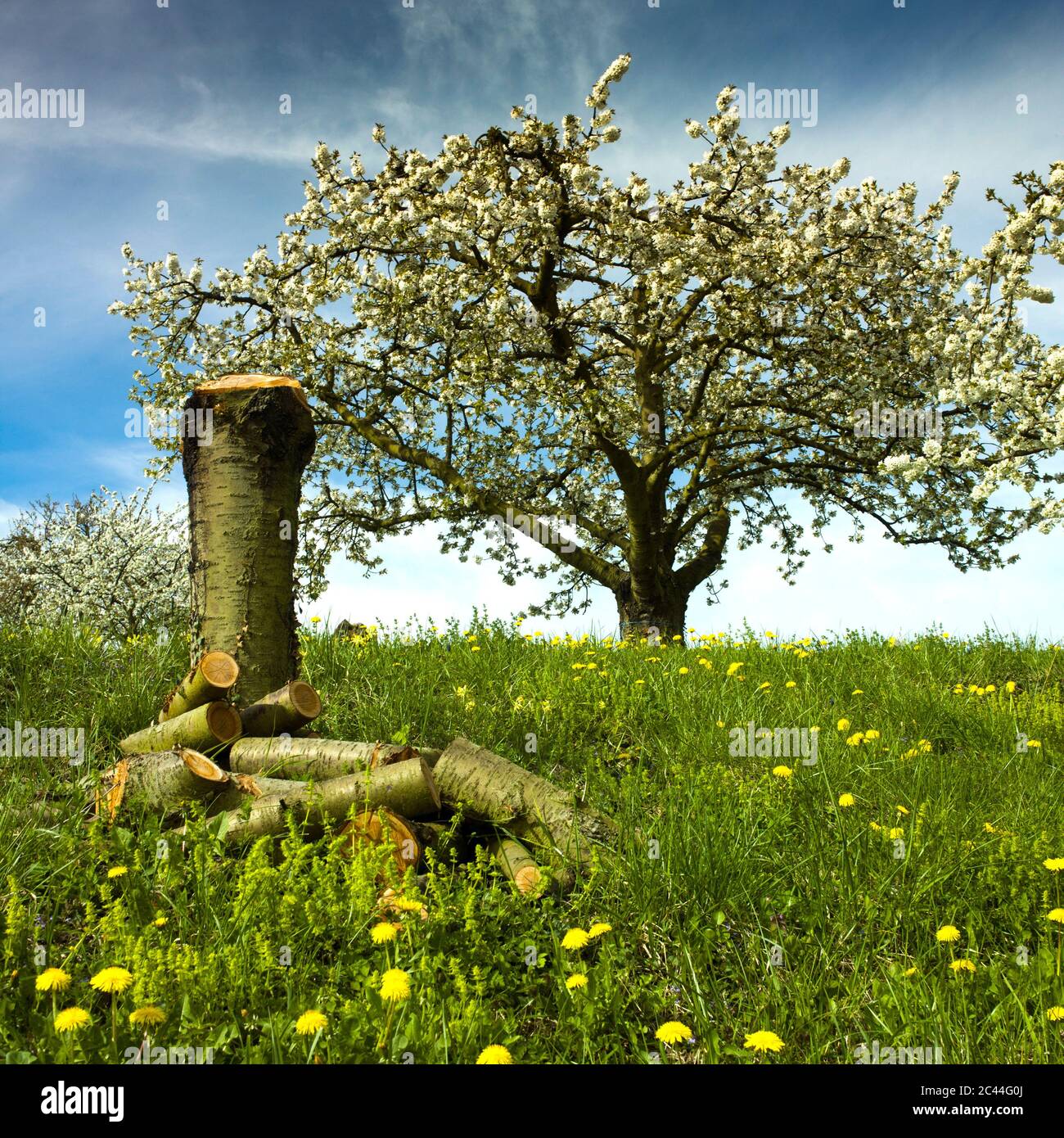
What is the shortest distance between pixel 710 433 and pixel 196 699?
1073 cm

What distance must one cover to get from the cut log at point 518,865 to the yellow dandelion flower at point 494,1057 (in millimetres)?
1085

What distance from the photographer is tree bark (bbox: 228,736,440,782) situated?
4434 mm

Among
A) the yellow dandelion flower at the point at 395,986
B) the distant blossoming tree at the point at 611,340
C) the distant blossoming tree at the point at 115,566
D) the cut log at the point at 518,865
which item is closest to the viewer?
the yellow dandelion flower at the point at 395,986

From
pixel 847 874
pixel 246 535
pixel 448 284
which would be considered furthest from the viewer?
pixel 448 284

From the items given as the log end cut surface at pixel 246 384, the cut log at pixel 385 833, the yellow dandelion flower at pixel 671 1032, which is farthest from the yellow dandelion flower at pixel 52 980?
the log end cut surface at pixel 246 384

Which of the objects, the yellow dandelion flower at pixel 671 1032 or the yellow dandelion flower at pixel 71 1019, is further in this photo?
the yellow dandelion flower at pixel 671 1032

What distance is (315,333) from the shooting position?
46.4 ft

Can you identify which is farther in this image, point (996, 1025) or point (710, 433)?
point (710, 433)

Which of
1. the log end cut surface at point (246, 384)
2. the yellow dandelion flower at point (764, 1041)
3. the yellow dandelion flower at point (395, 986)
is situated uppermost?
the log end cut surface at point (246, 384)

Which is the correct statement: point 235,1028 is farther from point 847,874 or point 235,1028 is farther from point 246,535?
point 246,535

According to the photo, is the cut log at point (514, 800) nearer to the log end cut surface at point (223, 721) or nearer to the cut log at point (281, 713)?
the cut log at point (281, 713)

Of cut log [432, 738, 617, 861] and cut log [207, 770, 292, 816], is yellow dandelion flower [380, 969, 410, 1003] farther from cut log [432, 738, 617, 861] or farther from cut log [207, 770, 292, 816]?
cut log [207, 770, 292, 816]

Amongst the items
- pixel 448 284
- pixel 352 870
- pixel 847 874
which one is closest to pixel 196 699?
pixel 352 870

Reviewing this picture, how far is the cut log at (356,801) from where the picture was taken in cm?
403
